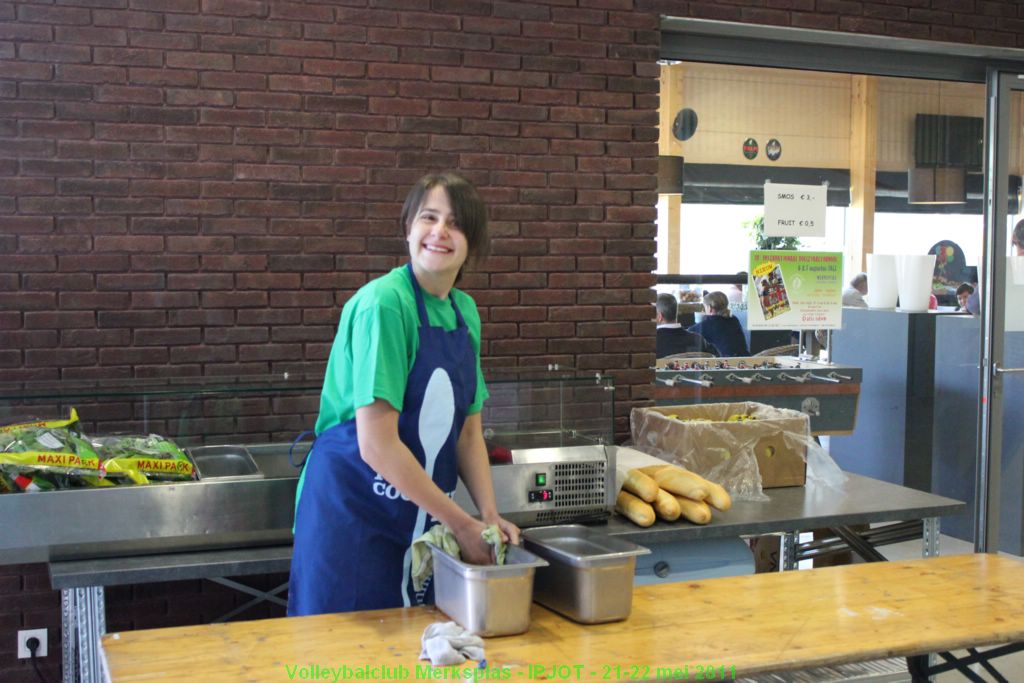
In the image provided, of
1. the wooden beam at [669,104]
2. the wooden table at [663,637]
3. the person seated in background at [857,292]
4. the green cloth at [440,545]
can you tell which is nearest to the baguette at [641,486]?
the wooden table at [663,637]

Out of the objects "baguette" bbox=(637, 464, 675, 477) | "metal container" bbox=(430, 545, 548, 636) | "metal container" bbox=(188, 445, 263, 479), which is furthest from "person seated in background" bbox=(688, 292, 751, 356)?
"metal container" bbox=(430, 545, 548, 636)

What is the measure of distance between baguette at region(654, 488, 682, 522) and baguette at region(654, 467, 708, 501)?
53mm

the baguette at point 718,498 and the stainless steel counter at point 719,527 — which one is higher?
the baguette at point 718,498

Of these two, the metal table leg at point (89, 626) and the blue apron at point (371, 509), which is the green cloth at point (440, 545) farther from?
the metal table leg at point (89, 626)

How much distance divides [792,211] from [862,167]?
0.46 meters

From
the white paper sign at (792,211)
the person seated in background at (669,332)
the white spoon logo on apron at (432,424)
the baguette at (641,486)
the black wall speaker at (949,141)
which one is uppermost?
the black wall speaker at (949,141)

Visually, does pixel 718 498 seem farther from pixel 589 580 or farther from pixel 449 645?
pixel 449 645

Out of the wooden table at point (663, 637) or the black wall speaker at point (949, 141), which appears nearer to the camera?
the wooden table at point (663, 637)

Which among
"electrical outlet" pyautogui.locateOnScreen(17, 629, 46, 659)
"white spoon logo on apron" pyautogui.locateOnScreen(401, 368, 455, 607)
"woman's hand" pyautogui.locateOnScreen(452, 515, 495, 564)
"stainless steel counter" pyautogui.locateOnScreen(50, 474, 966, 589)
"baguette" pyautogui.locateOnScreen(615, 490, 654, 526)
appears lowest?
"electrical outlet" pyautogui.locateOnScreen(17, 629, 46, 659)

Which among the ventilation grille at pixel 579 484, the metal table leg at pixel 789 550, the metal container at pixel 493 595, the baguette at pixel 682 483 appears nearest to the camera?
the metal container at pixel 493 595

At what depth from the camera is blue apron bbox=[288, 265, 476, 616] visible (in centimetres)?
250

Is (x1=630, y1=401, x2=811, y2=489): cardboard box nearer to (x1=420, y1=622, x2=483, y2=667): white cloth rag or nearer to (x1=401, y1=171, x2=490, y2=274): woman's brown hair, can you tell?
(x1=401, y1=171, x2=490, y2=274): woman's brown hair

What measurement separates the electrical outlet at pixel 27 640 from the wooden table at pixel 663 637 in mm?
1654

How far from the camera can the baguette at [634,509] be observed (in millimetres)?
3285
